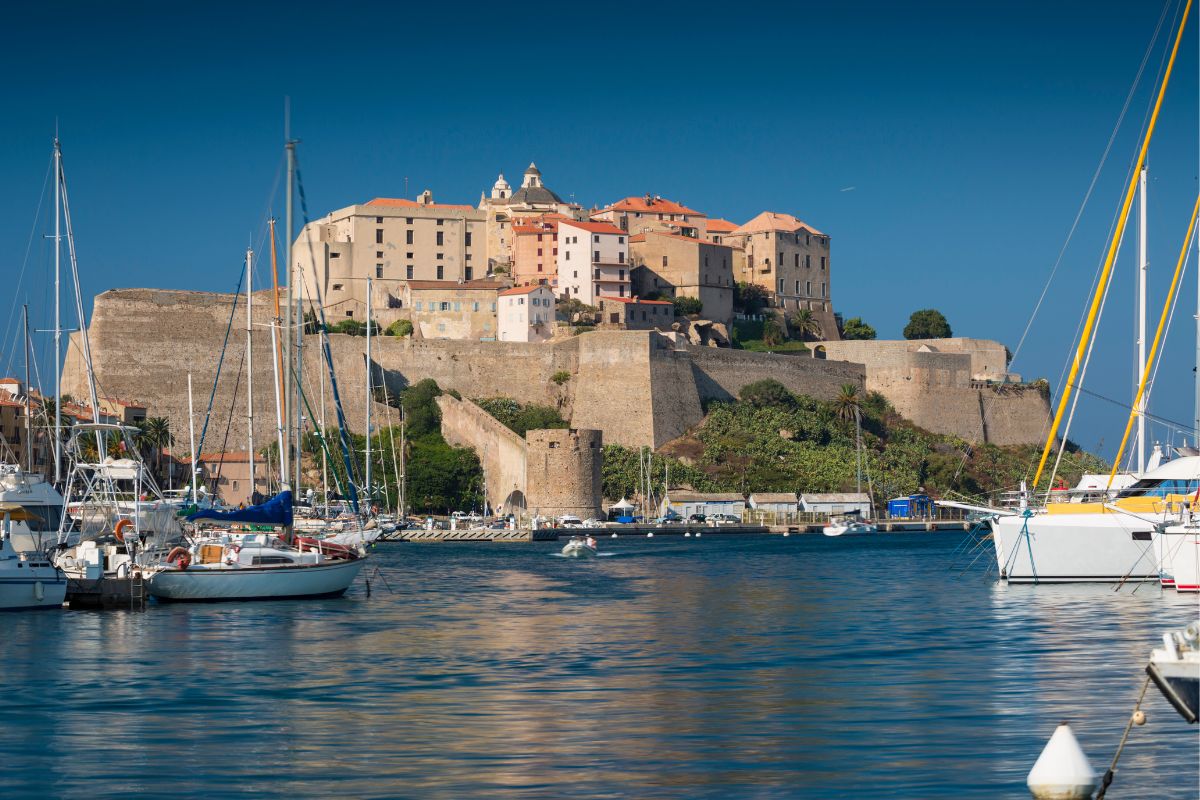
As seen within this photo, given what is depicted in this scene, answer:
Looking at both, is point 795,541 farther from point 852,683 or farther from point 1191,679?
point 1191,679

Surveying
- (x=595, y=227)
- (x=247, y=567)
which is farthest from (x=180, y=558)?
(x=595, y=227)

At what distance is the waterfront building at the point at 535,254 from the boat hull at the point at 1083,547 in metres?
49.0

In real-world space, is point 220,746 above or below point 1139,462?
below

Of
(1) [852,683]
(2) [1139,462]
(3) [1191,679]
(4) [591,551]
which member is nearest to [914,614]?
(2) [1139,462]

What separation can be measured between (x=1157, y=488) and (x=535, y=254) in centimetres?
5166

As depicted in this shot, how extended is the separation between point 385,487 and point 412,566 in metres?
15.8

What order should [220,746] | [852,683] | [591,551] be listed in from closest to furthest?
[220,746] < [852,683] < [591,551]

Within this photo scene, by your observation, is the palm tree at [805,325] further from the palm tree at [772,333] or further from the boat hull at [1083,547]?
the boat hull at [1083,547]

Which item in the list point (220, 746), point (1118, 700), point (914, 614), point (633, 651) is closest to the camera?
point (220, 746)

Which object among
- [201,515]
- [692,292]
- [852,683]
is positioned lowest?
[852,683]

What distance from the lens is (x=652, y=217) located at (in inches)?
3337

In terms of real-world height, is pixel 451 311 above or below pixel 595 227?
below

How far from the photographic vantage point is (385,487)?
54.6 meters

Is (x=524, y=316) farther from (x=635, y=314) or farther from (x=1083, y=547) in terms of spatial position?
(x=1083, y=547)
